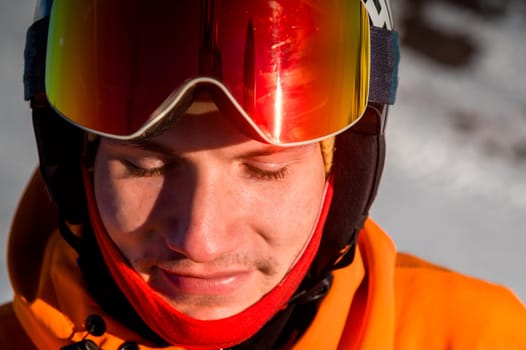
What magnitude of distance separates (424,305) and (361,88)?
0.66 meters

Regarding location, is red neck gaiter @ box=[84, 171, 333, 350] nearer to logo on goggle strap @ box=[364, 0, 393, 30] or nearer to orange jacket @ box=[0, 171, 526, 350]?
orange jacket @ box=[0, 171, 526, 350]

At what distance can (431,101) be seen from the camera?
14.4ft

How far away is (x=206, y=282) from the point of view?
1873mm

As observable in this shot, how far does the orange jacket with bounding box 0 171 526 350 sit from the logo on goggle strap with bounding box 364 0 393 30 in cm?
59

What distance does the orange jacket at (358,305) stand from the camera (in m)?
2.12

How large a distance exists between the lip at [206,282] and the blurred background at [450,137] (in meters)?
1.68

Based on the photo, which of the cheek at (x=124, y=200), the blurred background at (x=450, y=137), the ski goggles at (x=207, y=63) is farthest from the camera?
the blurred background at (x=450, y=137)

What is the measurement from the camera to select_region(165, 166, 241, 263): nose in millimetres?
1775

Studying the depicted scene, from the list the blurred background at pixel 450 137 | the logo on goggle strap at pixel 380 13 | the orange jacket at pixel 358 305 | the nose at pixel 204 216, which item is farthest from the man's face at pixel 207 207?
the blurred background at pixel 450 137

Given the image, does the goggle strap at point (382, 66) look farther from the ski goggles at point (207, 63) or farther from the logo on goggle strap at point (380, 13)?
the ski goggles at point (207, 63)

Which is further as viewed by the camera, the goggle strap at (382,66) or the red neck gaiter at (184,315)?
the goggle strap at (382,66)

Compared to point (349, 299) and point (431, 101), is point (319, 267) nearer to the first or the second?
point (349, 299)

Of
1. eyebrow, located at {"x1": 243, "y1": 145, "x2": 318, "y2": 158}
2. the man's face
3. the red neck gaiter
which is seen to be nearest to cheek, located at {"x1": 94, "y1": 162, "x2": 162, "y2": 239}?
the man's face

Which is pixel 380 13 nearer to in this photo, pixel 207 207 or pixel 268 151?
pixel 268 151
